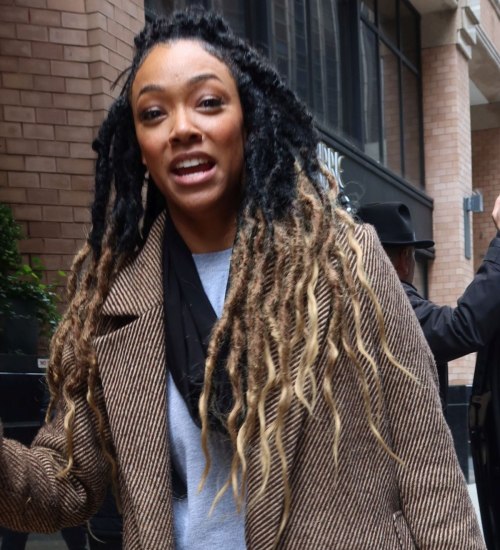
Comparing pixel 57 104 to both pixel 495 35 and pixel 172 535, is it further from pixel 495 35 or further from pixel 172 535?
pixel 495 35

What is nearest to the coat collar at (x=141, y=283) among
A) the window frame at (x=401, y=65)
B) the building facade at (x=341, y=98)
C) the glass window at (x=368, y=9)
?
the building facade at (x=341, y=98)

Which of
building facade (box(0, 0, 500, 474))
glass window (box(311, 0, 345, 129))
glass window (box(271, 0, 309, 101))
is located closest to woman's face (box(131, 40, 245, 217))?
building facade (box(0, 0, 500, 474))

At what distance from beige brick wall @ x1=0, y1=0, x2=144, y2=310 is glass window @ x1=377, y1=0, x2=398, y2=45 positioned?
27.8 feet

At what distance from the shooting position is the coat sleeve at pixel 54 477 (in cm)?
191

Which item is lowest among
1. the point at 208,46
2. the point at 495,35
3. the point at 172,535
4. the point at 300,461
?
the point at 172,535

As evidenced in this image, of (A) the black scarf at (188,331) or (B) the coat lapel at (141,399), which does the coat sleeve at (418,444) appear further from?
(B) the coat lapel at (141,399)

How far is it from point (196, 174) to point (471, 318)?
214cm

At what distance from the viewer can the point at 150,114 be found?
2016 millimetres

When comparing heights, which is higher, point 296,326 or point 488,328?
point 296,326

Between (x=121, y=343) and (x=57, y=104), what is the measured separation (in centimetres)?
442

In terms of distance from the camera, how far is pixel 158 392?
191 centimetres

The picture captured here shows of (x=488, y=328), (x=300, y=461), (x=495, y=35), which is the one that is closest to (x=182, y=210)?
(x=300, y=461)

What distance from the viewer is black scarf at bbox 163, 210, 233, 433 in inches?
73.2

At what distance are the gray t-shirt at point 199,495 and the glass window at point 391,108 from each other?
1196 centimetres
